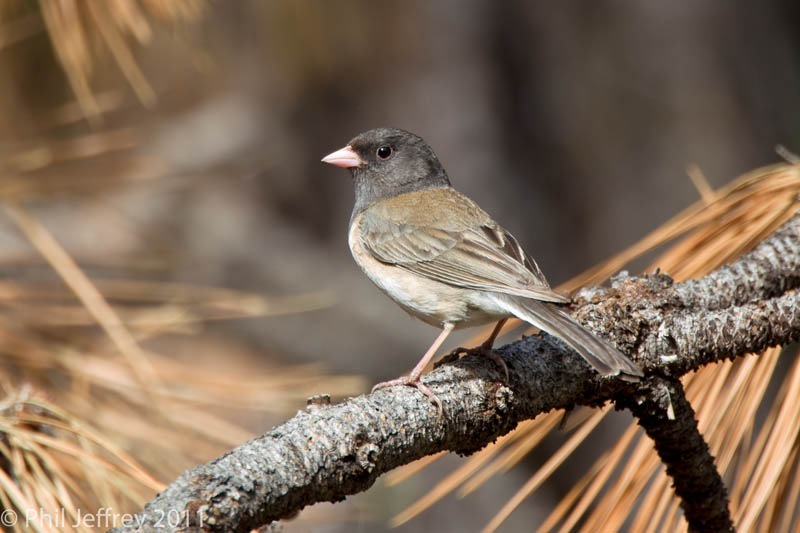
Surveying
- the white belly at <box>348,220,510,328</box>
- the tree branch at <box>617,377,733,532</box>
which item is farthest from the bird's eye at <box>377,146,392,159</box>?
the tree branch at <box>617,377,733,532</box>

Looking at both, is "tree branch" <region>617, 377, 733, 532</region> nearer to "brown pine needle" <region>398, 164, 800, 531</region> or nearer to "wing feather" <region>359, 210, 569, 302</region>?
"brown pine needle" <region>398, 164, 800, 531</region>

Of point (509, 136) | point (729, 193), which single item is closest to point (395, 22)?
point (509, 136)

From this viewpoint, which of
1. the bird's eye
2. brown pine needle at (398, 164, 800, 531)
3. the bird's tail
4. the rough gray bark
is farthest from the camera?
the bird's eye

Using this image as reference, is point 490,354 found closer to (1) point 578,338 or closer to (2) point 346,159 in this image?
(1) point 578,338

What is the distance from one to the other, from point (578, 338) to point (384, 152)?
1.41 meters

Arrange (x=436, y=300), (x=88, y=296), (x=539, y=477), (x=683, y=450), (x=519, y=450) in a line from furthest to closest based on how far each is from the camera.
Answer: (x=436, y=300) < (x=88, y=296) < (x=519, y=450) < (x=539, y=477) < (x=683, y=450)

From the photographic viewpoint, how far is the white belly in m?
2.05

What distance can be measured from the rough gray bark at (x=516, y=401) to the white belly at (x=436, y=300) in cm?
30

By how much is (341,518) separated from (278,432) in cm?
96

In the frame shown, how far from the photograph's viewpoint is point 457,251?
2.23 metres

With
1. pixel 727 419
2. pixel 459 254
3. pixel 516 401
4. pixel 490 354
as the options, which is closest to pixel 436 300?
pixel 459 254

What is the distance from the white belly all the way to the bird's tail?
0.57ft

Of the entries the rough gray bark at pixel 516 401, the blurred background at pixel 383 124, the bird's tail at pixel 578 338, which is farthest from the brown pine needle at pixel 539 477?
the blurred background at pixel 383 124

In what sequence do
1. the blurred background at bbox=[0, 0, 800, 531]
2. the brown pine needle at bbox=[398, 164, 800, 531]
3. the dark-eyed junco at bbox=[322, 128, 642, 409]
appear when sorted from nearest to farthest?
the brown pine needle at bbox=[398, 164, 800, 531]
the dark-eyed junco at bbox=[322, 128, 642, 409]
the blurred background at bbox=[0, 0, 800, 531]
